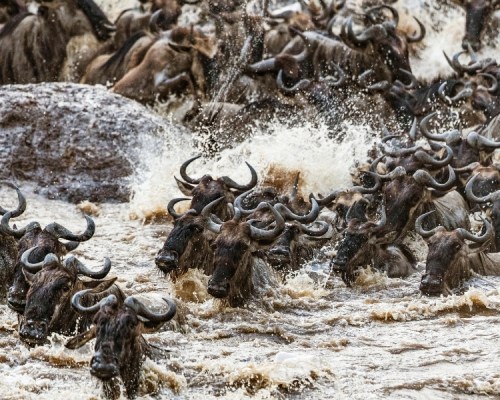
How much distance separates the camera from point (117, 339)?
7852 millimetres

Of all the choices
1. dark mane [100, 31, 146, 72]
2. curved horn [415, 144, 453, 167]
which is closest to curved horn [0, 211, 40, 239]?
curved horn [415, 144, 453, 167]

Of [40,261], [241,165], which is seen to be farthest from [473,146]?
[40,261]

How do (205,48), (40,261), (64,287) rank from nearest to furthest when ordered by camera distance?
(64,287) < (40,261) < (205,48)

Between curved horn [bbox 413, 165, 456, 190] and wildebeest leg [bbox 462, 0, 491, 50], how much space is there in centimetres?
950

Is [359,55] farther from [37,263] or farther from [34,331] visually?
[34,331]

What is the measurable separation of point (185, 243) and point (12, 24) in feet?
35.3

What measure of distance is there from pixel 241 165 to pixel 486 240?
4.76 meters

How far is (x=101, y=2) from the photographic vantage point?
25.0 metres

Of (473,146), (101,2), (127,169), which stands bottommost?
(101,2)

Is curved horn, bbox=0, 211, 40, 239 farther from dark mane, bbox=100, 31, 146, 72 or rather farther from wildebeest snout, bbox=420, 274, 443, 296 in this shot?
dark mane, bbox=100, 31, 146, 72

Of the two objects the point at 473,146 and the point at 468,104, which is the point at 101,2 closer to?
the point at 468,104

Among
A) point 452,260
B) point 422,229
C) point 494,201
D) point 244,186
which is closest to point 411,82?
point 494,201

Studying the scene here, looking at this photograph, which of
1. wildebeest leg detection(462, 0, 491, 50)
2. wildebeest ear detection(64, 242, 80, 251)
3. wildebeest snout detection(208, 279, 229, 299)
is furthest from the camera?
wildebeest leg detection(462, 0, 491, 50)

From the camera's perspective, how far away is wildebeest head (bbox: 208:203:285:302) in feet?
33.8
